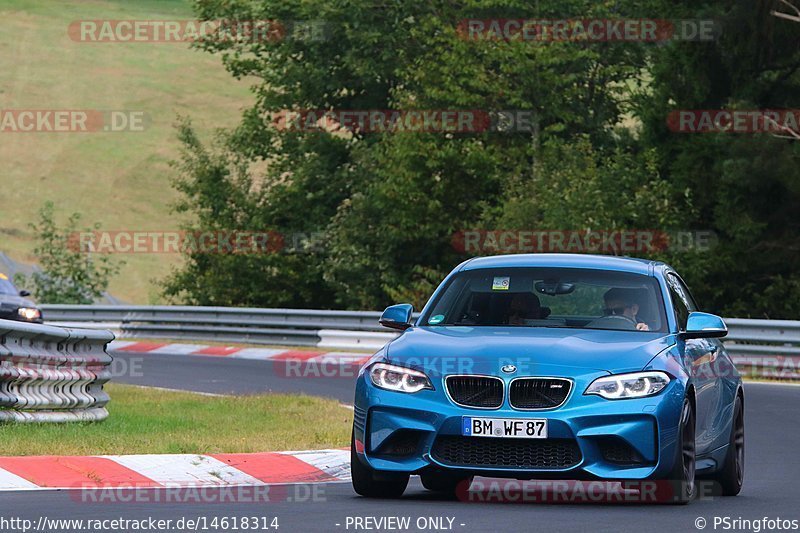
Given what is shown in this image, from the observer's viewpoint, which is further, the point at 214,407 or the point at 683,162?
the point at 683,162

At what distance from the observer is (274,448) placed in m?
13.8

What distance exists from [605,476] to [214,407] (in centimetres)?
871

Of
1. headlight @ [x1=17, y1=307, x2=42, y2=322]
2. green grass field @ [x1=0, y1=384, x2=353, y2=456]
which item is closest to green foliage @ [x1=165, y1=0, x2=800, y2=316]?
headlight @ [x1=17, y1=307, x2=42, y2=322]

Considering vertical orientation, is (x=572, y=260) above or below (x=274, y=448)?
above

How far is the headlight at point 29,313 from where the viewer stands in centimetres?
2416

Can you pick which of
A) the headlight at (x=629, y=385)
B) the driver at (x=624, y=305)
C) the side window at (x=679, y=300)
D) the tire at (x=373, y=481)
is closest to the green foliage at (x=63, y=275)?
the side window at (x=679, y=300)

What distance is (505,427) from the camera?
1015cm

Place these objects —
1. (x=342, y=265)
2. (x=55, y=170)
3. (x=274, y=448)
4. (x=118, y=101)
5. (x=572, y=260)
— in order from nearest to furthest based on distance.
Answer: (x=572, y=260), (x=274, y=448), (x=342, y=265), (x=55, y=170), (x=118, y=101)

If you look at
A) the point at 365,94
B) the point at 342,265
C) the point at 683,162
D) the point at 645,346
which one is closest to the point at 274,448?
the point at 645,346

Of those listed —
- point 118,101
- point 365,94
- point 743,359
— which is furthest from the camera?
point 118,101

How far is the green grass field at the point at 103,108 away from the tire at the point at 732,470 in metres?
60.7

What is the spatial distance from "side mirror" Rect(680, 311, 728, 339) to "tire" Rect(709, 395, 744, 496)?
1.11 metres

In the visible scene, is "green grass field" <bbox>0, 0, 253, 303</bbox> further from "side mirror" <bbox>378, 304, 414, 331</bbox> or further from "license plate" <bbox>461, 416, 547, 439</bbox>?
"license plate" <bbox>461, 416, 547, 439</bbox>

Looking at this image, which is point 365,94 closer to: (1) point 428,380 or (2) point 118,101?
(1) point 428,380
